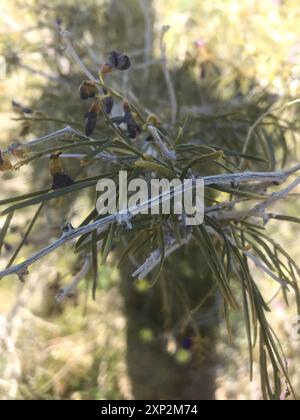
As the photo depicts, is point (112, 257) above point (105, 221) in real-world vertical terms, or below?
above

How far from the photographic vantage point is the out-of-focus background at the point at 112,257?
1.03 m

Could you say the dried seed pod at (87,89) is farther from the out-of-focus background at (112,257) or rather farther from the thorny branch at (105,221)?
the out-of-focus background at (112,257)

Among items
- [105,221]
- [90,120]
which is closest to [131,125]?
[90,120]

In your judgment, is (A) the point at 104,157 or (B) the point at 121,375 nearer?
(A) the point at 104,157

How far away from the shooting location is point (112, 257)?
1.13 meters

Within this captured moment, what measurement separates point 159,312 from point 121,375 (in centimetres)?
19

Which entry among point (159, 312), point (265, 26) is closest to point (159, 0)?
point (265, 26)

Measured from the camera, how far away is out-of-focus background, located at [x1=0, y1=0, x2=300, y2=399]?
1.03m

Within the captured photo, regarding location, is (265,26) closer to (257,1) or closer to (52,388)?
(257,1)

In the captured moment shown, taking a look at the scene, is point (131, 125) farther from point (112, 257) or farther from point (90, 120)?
point (112, 257)

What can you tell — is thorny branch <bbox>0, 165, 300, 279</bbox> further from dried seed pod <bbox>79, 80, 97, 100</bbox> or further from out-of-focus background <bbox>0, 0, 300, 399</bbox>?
out-of-focus background <bbox>0, 0, 300, 399</bbox>

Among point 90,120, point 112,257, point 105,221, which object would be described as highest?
point 112,257

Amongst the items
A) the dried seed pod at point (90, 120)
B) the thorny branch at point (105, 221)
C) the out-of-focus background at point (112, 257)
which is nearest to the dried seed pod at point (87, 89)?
the dried seed pod at point (90, 120)
